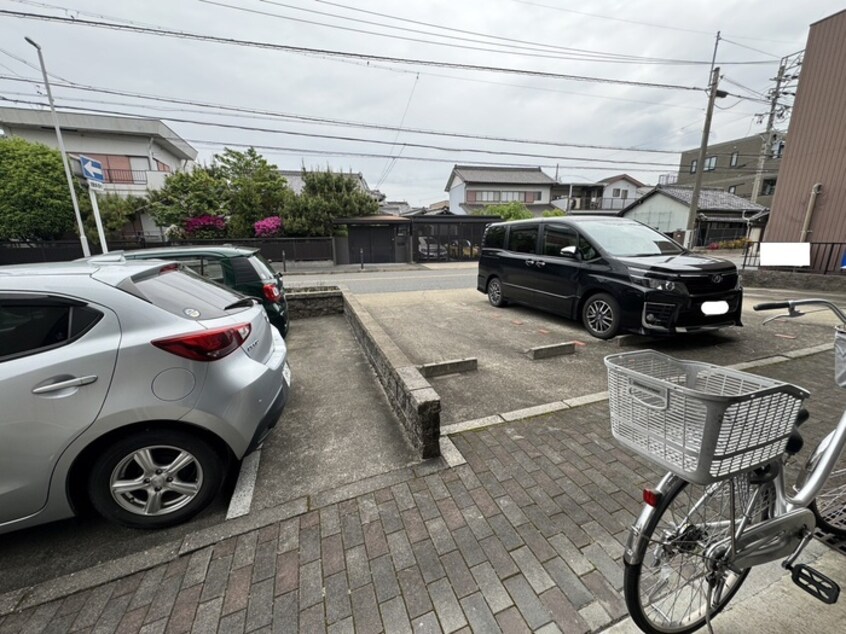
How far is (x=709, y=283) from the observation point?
427cm

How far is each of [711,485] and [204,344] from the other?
243cm

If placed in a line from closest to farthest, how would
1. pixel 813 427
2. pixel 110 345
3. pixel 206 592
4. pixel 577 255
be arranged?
pixel 206 592 → pixel 110 345 → pixel 813 427 → pixel 577 255

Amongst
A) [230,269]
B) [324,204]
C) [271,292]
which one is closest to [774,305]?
[271,292]

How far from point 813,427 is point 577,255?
3.19 meters

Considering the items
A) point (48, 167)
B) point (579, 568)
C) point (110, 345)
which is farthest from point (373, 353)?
point (48, 167)

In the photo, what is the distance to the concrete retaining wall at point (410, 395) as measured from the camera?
234 cm

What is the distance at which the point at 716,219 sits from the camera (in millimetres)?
24625

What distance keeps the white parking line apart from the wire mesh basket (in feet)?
6.74

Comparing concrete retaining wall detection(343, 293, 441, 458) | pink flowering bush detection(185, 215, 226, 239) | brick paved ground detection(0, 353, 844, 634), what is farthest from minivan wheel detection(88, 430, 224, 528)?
pink flowering bush detection(185, 215, 226, 239)

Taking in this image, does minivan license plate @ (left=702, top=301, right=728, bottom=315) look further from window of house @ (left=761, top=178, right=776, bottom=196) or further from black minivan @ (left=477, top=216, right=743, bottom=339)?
window of house @ (left=761, top=178, right=776, bottom=196)

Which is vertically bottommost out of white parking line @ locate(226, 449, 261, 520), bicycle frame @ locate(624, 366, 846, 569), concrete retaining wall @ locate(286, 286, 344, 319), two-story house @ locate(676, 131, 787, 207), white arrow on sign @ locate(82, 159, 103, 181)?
white parking line @ locate(226, 449, 261, 520)

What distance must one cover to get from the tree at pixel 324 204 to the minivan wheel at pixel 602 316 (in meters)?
15.8

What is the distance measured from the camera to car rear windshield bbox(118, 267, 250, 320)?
196cm

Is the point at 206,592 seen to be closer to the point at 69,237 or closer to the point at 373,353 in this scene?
the point at 373,353
